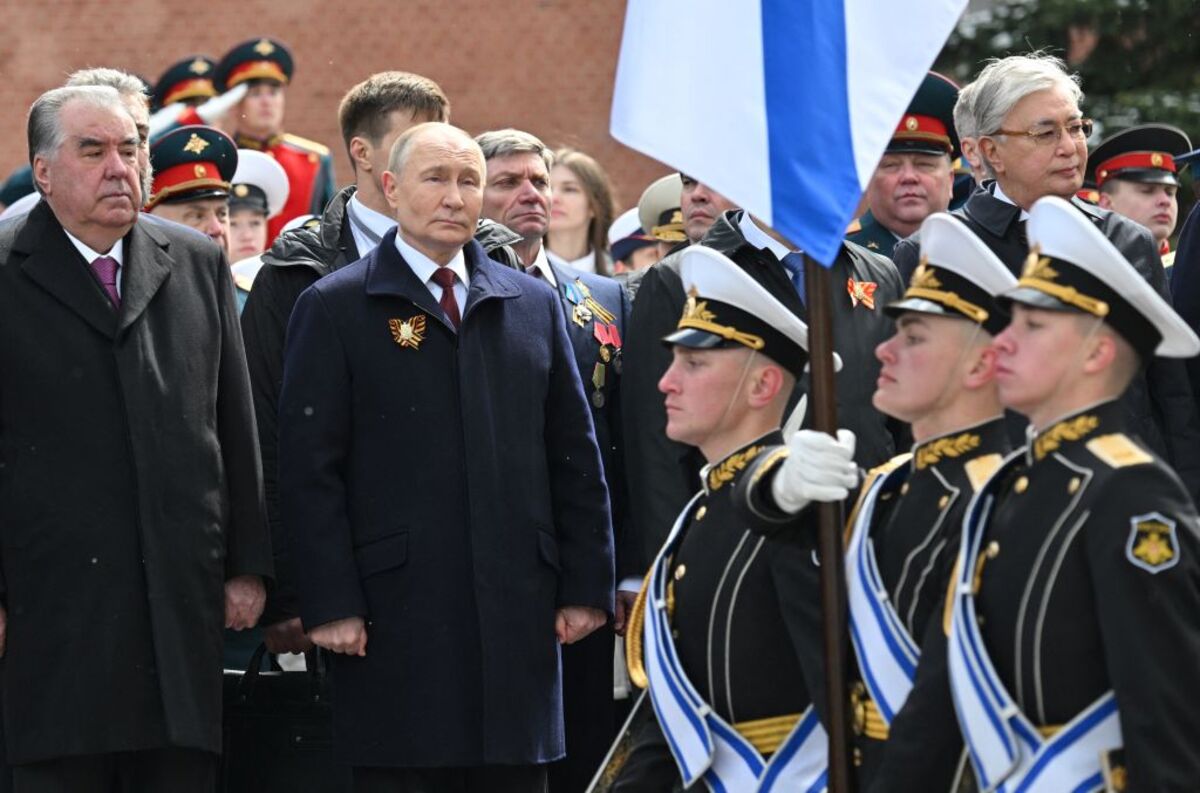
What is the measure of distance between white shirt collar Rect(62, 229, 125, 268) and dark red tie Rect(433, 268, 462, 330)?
88 centimetres

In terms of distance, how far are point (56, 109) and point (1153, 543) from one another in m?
3.55

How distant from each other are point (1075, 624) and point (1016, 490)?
335 millimetres

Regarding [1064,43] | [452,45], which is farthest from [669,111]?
[452,45]

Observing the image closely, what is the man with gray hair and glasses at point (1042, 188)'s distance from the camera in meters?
6.70

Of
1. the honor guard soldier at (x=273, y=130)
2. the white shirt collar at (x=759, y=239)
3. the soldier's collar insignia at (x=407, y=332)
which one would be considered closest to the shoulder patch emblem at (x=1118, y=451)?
the white shirt collar at (x=759, y=239)

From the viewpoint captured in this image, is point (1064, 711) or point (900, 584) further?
point (900, 584)

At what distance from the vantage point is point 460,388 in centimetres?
640

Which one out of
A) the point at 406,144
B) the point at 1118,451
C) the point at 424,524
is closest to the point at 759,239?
the point at 406,144

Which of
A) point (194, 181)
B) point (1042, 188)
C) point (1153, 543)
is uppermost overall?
point (194, 181)

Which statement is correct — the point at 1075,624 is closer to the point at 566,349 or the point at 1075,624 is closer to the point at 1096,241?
the point at 1096,241

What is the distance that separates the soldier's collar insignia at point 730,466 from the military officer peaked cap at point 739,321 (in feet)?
0.77

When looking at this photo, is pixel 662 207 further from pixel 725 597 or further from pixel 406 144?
pixel 725 597

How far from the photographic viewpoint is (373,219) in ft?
24.0

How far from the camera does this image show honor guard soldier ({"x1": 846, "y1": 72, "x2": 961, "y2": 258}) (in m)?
8.15
